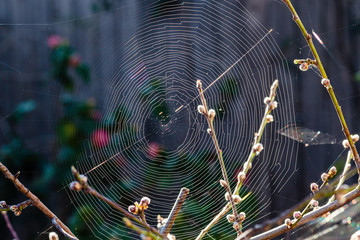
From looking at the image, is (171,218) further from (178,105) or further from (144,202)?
(178,105)

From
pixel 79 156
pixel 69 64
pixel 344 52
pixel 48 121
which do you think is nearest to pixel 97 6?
pixel 69 64

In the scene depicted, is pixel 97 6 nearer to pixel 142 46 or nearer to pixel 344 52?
pixel 142 46

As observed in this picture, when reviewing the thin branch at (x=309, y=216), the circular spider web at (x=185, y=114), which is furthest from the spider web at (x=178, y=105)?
the thin branch at (x=309, y=216)

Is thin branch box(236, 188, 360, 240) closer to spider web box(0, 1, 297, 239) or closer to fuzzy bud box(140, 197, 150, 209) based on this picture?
fuzzy bud box(140, 197, 150, 209)

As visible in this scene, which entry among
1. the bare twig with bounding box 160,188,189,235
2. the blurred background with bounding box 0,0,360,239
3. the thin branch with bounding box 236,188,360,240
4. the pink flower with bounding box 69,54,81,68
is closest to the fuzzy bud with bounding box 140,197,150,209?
the bare twig with bounding box 160,188,189,235

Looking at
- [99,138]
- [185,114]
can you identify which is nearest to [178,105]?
[185,114]

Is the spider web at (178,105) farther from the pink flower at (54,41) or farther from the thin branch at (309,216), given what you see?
the thin branch at (309,216)
